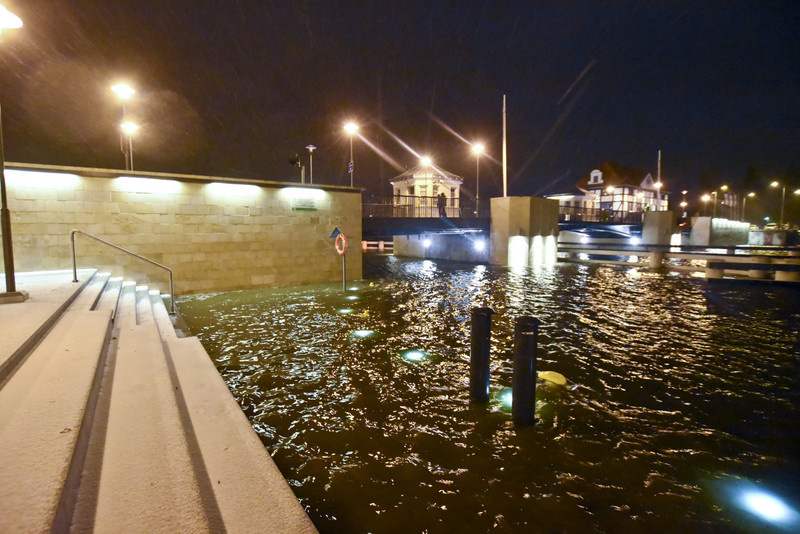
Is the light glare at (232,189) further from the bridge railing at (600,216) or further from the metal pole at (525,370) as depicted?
the bridge railing at (600,216)

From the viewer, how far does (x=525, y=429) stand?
4352 mm

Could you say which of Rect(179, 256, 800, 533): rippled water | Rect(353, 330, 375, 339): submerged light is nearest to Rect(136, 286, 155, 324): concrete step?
Rect(179, 256, 800, 533): rippled water

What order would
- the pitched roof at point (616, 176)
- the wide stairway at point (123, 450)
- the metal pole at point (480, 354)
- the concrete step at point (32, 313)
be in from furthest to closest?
the pitched roof at point (616, 176) < the metal pole at point (480, 354) < the concrete step at point (32, 313) < the wide stairway at point (123, 450)

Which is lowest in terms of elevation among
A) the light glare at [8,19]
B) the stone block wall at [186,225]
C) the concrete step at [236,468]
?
the concrete step at [236,468]

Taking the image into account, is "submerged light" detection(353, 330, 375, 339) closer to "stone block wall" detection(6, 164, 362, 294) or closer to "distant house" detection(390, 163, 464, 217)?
"stone block wall" detection(6, 164, 362, 294)

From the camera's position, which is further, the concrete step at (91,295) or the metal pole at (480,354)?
the concrete step at (91,295)

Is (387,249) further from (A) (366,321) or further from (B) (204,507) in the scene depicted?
(B) (204,507)

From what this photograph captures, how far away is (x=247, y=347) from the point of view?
7.27 meters

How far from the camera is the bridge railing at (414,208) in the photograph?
21.0 metres

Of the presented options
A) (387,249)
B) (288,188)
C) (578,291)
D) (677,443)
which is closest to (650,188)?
(387,249)

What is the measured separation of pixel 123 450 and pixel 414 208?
67.6 feet

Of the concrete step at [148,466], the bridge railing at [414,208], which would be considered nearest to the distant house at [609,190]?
the bridge railing at [414,208]

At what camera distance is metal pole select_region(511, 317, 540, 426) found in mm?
4320

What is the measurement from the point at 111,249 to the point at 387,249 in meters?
26.0
